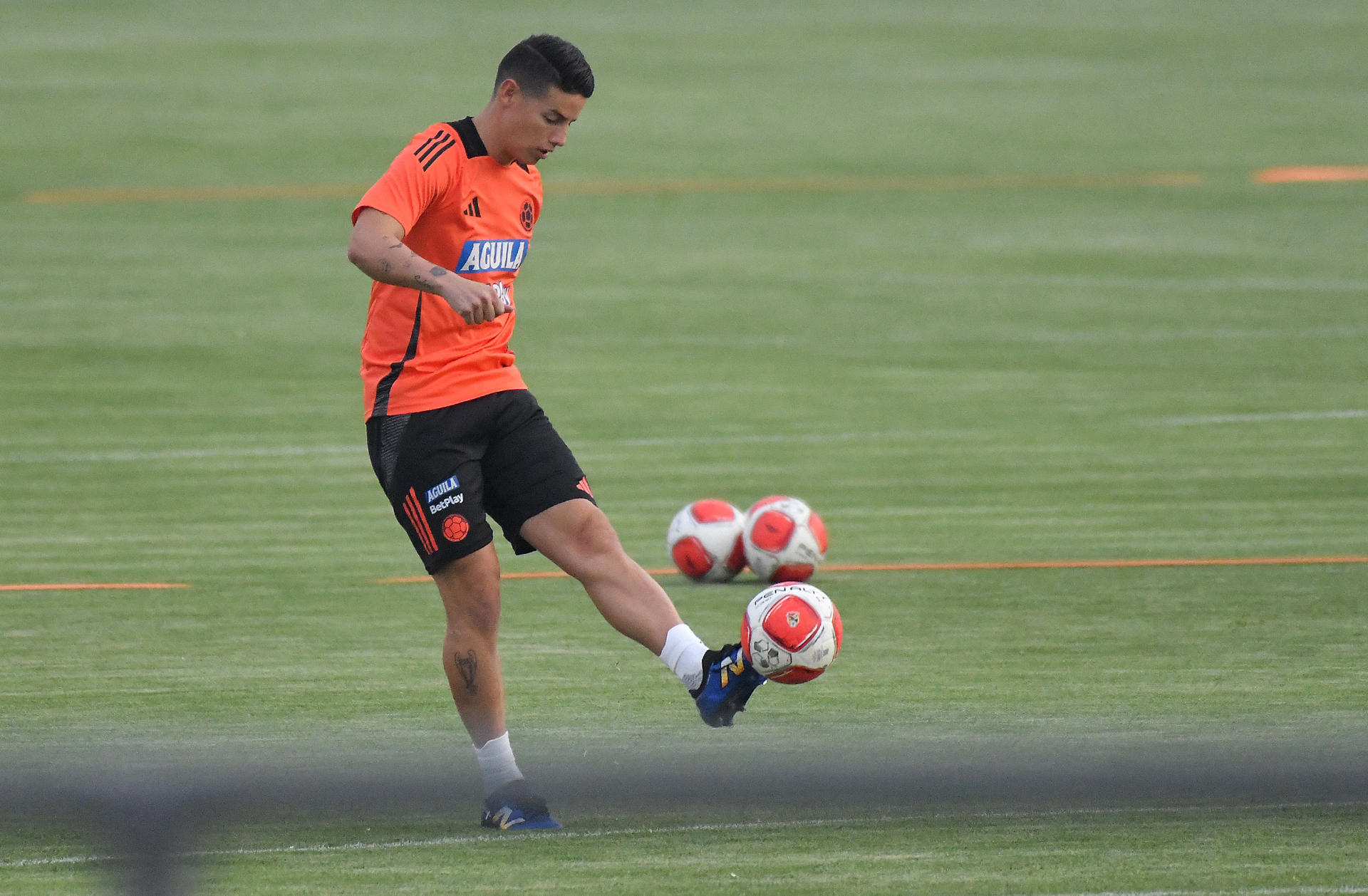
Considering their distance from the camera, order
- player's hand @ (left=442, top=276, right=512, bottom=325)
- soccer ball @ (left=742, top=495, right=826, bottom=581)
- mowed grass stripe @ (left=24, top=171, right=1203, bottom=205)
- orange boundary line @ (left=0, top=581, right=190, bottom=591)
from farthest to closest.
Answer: mowed grass stripe @ (left=24, top=171, right=1203, bottom=205) < orange boundary line @ (left=0, top=581, right=190, bottom=591) < soccer ball @ (left=742, top=495, right=826, bottom=581) < player's hand @ (left=442, top=276, right=512, bottom=325)

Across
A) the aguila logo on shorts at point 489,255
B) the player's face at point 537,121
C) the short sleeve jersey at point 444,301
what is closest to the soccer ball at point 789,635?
the short sleeve jersey at point 444,301

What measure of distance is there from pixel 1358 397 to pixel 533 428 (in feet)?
36.3

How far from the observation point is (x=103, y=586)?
31.8 ft

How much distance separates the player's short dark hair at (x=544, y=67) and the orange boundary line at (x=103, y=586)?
4.58 meters

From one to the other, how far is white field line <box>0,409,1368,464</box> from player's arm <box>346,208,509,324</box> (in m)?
8.68

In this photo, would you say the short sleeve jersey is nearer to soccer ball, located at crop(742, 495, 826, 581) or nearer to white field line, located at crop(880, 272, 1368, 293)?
soccer ball, located at crop(742, 495, 826, 581)

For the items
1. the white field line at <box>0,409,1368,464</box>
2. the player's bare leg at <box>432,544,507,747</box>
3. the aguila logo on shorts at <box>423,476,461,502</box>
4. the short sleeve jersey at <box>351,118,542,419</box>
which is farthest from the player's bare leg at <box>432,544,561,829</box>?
→ the white field line at <box>0,409,1368,464</box>

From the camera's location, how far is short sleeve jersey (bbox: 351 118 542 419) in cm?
574

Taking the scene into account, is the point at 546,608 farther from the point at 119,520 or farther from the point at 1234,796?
the point at 1234,796

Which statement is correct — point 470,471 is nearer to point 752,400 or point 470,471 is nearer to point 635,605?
point 635,605

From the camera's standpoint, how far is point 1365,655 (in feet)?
25.6

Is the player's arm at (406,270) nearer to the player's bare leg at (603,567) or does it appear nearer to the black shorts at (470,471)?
the black shorts at (470,471)

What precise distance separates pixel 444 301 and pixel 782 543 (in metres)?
4.00

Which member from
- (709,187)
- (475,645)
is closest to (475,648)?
(475,645)
